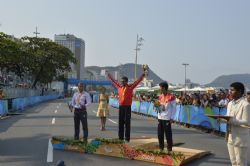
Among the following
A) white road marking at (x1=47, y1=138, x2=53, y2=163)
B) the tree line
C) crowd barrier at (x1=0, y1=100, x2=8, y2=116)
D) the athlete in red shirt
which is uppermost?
the tree line

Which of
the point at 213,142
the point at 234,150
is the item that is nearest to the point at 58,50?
the point at 213,142

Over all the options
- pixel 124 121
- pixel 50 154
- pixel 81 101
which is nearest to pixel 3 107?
pixel 81 101

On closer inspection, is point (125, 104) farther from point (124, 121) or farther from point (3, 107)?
Answer: point (3, 107)

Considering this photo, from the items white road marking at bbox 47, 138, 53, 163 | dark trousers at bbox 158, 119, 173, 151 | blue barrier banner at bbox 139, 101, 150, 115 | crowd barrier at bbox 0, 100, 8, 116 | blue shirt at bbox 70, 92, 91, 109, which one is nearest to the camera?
white road marking at bbox 47, 138, 53, 163

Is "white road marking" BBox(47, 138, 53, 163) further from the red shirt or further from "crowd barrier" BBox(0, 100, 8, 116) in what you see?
"crowd barrier" BBox(0, 100, 8, 116)

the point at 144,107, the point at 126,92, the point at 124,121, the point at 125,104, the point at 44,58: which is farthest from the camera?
the point at 44,58

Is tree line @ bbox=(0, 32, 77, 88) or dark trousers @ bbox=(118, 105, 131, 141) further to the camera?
tree line @ bbox=(0, 32, 77, 88)

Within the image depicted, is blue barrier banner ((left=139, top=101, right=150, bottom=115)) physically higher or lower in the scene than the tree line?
lower

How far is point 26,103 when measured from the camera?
4344 cm

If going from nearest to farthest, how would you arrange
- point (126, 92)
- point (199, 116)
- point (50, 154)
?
1. point (50, 154)
2. point (126, 92)
3. point (199, 116)

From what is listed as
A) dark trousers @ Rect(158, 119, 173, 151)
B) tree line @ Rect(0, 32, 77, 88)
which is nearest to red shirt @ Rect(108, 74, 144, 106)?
dark trousers @ Rect(158, 119, 173, 151)

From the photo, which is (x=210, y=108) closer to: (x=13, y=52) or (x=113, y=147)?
(x=113, y=147)

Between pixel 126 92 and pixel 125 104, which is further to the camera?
pixel 126 92

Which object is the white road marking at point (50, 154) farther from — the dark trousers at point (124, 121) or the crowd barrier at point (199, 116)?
the crowd barrier at point (199, 116)
